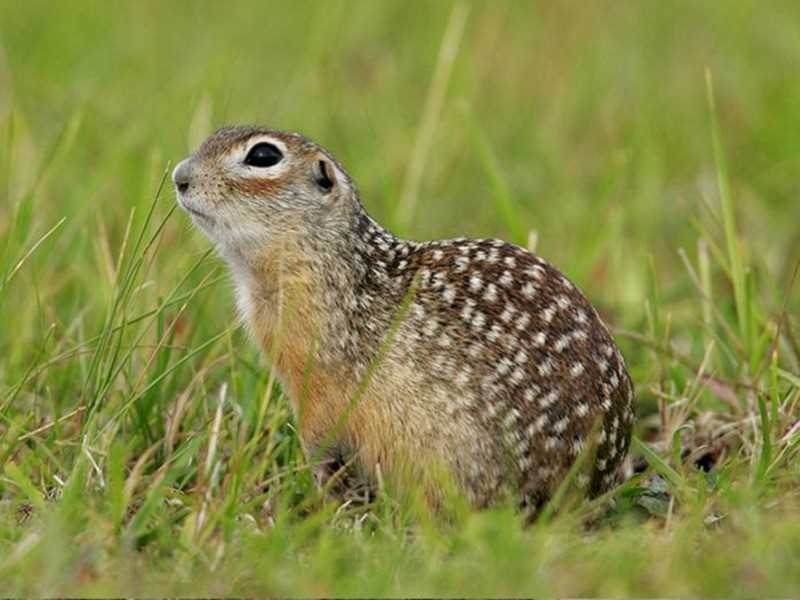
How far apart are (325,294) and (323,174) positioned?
1.61ft

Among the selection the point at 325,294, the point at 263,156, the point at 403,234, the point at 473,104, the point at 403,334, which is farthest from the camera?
the point at 473,104

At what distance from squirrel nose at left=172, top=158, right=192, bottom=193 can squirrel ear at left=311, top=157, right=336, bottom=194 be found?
1.50 feet

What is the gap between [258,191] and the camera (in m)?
5.49

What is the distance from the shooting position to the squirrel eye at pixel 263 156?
5543 mm

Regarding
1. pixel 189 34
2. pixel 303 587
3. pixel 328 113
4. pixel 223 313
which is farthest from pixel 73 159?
pixel 303 587

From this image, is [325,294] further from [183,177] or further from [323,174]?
[183,177]

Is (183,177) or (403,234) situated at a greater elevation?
(183,177)

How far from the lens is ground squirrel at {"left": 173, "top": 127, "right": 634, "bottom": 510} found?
511cm

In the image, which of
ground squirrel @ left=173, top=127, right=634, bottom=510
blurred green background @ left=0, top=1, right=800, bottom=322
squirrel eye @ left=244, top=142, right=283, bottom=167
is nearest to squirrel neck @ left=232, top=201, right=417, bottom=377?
ground squirrel @ left=173, top=127, right=634, bottom=510

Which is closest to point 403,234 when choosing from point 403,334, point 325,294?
point 325,294

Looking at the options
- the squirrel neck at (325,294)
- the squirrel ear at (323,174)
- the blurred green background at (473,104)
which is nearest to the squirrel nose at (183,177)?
the squirrel neck at (325,294)

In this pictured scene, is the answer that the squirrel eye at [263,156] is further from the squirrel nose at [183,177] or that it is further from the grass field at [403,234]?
the grass field at [403,234]

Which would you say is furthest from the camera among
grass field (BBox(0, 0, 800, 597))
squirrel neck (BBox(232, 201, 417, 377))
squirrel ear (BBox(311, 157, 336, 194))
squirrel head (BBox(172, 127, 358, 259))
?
squirrel ear (BBox(311, 157, 336, 194))

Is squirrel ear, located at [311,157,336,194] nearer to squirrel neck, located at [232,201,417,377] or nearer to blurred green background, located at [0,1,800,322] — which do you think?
squirrel neck, located at [232,201,417,377]
